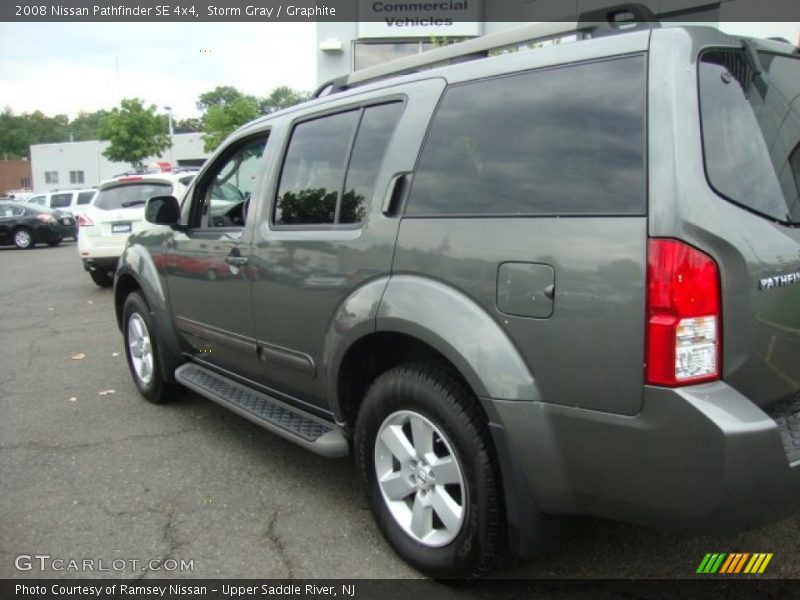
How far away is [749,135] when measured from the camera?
83.7 inches

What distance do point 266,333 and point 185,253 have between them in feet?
3.48

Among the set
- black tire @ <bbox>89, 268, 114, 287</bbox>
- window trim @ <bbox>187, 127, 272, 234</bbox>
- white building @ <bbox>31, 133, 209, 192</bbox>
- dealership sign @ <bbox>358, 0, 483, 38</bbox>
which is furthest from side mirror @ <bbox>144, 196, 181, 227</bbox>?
white building @ <bbox>31, 133, 209, 192</bbox>

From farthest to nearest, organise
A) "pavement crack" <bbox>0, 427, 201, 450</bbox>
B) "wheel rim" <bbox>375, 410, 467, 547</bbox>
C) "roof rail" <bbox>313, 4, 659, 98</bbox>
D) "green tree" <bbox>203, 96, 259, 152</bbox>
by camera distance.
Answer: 1. "green tree" <bbox>203, 96, 259, 152</bbox>
2. "pavement crack" <bbox>0, 427, 201, 450</bbox>
3. "wheel rim" <bbox>375, 410, 467, 547</bbox>
4. "roof rail" <bbox>313, 4, 659, 98</bbox>

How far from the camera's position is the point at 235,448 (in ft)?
13.4

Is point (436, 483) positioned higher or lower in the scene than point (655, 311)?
lower

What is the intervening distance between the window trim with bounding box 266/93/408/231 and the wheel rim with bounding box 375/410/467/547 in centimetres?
88

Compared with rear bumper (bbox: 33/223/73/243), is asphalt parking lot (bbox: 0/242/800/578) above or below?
A: below

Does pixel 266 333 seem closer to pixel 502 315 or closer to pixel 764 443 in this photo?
pixel 502 315

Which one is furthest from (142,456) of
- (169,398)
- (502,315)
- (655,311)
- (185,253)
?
(655,311)

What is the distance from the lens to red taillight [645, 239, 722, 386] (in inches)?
75.2

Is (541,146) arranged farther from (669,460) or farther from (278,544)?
(278,544)

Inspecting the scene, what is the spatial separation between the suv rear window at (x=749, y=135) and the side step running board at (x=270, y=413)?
190 centimetres

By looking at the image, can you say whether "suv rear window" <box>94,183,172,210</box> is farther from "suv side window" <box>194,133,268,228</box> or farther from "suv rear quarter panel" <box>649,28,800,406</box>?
"suv rear quarter panel" <box>649,28,800,406</box>

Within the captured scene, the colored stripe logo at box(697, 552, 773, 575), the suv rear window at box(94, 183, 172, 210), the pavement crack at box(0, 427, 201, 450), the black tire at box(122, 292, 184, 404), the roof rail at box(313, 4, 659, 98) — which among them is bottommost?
the pavement crack at box(0, 427, 201, 450)
